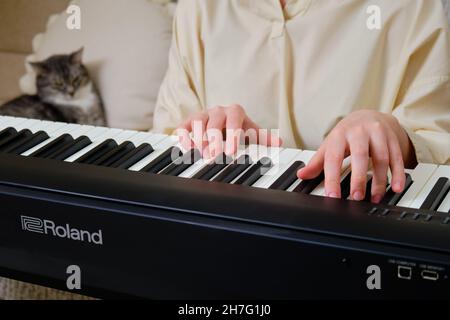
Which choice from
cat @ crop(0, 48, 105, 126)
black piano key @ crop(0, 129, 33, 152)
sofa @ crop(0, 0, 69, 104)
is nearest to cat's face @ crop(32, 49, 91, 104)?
cat @ crop(0, 48, 105, 126)

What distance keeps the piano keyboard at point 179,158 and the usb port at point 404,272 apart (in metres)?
0.12

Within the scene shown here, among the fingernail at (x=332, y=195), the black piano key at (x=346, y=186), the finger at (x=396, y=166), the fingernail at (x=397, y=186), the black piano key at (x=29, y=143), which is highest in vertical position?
the finger at (x=396, y=166)

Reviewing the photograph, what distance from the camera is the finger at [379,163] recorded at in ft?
2.71

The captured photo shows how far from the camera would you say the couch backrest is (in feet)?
6.44

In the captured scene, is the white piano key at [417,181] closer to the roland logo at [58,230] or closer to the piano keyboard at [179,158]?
the piano keyboard at [179,158]

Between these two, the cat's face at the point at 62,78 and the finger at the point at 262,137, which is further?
the cat's face at the point at 62,78

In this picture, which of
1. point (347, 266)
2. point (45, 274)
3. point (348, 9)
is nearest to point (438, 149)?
point (348, 9)

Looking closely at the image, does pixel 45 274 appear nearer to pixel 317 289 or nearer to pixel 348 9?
pixel 317 289

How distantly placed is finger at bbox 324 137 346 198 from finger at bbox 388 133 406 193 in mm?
62

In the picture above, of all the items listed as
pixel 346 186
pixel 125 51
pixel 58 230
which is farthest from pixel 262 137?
pixel 125 51

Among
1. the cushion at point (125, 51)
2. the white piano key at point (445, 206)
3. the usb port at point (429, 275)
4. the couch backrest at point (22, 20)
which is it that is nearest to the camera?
the usb port at point (429, 275)

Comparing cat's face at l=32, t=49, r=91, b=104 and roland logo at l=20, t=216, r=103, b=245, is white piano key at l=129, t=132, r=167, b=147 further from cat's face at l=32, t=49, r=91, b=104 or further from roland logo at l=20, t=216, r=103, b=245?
cat's face at l=32, t=49, r=91, b=104

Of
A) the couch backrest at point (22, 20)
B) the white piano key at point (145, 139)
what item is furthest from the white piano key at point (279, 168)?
the couch backrest at point (22, 20)

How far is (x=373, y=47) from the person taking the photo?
1217 mm
